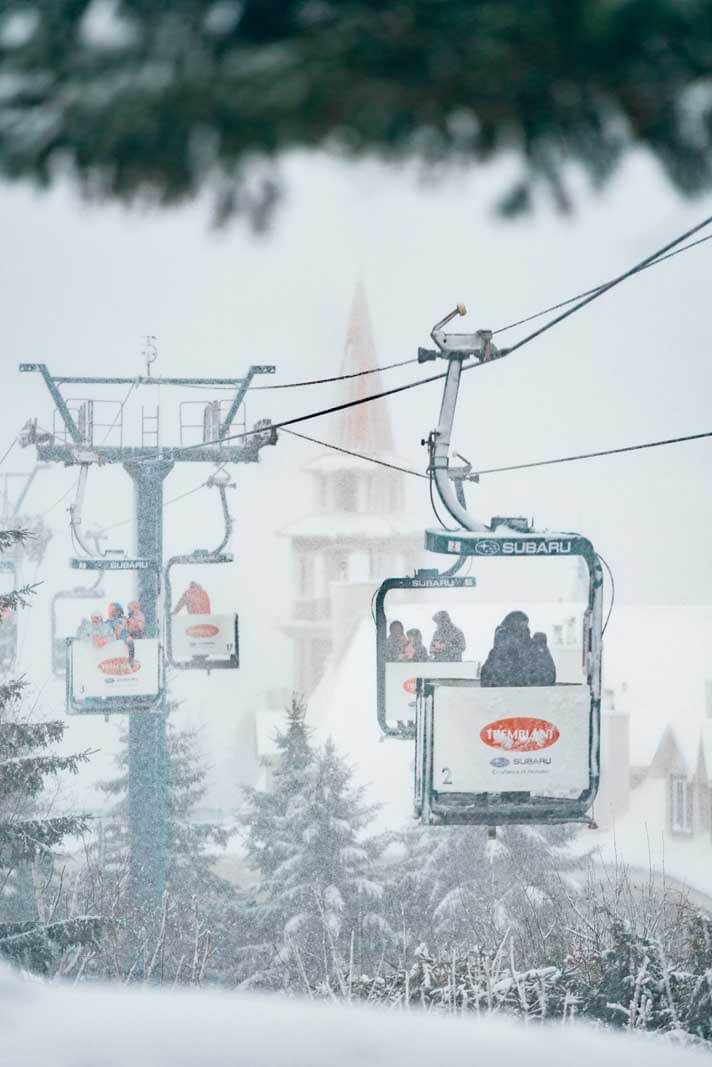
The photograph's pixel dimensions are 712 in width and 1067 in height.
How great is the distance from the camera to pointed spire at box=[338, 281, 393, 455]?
14.1m

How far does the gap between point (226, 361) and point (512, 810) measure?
37.8 feet

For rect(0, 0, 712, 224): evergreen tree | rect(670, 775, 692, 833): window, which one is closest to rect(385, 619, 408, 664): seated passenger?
rect(0, 0, 712, 224): evergreen tree

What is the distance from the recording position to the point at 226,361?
14.3 meters

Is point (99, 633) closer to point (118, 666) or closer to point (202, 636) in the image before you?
point (118, 666)

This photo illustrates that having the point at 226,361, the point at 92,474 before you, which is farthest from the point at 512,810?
the point at 92,474

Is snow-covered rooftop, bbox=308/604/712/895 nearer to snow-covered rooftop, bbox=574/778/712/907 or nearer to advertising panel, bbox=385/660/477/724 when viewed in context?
snow-covered rooftop, bbox=574/778/712/907

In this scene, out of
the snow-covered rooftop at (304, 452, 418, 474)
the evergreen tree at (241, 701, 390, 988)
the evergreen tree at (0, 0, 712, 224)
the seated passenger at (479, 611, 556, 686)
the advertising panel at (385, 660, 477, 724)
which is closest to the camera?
the evergreen tree at (0, 0, 712, 224)

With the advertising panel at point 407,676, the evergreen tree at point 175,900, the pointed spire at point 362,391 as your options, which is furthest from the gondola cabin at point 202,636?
the pointed spire at point 362,391

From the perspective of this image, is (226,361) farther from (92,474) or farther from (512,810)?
(512,810)

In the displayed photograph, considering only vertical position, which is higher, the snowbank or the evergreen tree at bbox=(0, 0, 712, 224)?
the evergreen tree at bbox=(0, 0, 712, 224)

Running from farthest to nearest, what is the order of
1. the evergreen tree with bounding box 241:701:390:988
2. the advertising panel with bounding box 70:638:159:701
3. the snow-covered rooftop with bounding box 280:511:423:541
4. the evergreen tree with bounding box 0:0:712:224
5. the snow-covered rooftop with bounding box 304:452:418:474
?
the snow-covered rooftop with bounding box 280:511:423:541 < the snow-covered rooftop with bounding box 304:452:418:474 < the evergreen tree with bounding box 241:701:390:988 < the advertising panel with bounding box 70:638:159:701 < the evergreen tree with bounding box 0:0:712:224

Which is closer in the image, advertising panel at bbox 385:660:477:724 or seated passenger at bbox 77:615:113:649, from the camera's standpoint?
advertising panel at bbox 385:660:477:724

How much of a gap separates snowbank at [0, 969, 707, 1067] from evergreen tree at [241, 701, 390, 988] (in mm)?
7461

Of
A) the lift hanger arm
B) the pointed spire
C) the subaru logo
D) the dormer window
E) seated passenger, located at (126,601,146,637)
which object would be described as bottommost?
seated passenger, located at (126,601,146,637)
